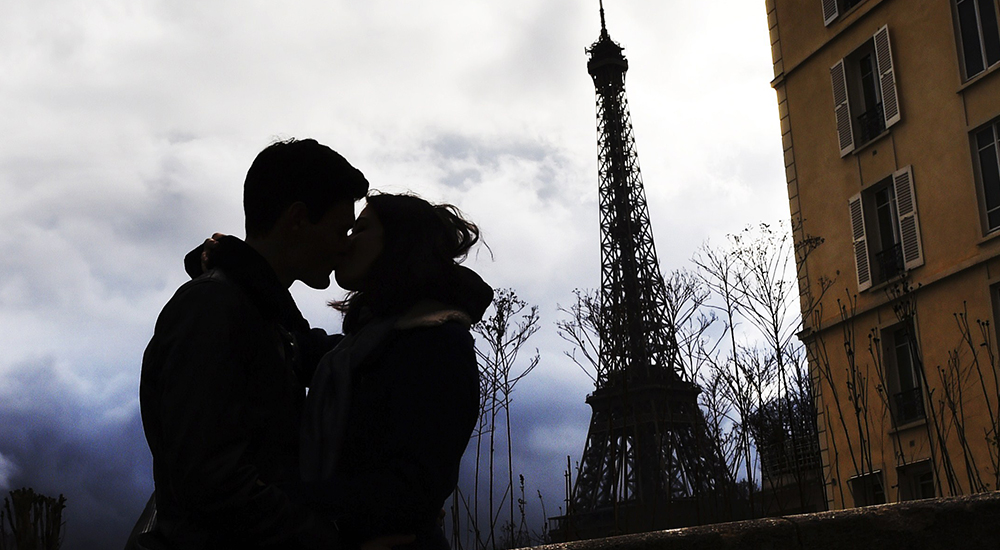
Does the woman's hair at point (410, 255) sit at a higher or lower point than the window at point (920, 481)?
higher

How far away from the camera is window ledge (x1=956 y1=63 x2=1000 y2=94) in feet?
39.6

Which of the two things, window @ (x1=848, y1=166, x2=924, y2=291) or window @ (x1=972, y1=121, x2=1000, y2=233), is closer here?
window @ (x1=972, y1=121, x2=1000, y2=233)

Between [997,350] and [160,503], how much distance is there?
37.9 feet

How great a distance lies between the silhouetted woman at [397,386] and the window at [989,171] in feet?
38.5

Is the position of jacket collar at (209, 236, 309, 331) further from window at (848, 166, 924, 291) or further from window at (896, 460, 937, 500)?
window at (848, 166, 924, 291)

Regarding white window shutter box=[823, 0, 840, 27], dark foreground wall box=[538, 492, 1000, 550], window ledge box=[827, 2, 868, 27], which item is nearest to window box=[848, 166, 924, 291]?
window ledge box=[827, 2, 868, 27]

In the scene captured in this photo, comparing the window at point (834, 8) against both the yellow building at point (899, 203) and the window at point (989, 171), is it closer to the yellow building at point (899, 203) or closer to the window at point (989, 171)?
the yellow building at point (899, 203)

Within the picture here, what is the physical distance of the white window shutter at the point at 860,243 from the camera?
552 inches

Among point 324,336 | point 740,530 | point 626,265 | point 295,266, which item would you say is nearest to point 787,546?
point 740,530

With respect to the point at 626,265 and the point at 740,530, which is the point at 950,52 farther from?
the point at 626,265

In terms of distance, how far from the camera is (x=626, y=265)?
40.0 m

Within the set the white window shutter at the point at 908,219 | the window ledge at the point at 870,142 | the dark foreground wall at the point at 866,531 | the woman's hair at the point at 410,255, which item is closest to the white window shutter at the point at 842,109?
the window ledge at the point at 870,142

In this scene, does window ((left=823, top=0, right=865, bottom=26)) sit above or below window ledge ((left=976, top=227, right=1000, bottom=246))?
above

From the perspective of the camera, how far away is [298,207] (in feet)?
6.64
